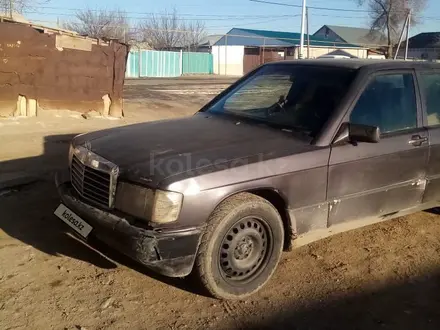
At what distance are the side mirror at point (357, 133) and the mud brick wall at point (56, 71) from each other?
7525mm

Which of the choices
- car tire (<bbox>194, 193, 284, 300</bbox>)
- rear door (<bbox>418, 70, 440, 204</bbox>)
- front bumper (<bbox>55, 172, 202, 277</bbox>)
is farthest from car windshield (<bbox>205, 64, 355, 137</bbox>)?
front bumper (<bbox>55, 172, 202, 277</bbox>)

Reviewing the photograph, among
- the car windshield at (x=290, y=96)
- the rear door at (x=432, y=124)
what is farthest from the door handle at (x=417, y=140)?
the car windshield at (x=290, y=96)

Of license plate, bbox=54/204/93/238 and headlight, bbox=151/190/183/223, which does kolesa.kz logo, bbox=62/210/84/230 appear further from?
headlight, bbox=151/190/183/223

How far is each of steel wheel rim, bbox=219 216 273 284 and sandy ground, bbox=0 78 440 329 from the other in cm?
18

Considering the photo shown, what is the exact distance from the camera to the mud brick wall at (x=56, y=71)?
9.15 meters

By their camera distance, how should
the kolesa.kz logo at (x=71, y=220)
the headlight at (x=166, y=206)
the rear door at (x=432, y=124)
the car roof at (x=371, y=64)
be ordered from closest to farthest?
1. the headlight at (x=166, y=206)
2. the kolesa.kz logo at (x=71, y=220)
3. the car roof at (x=371, y=64)
4. the rear door at (x=432, y=124)

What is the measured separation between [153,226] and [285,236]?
3.67 feet

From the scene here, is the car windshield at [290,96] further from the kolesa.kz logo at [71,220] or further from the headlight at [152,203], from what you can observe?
the kolesa.kz logo at [71,220]

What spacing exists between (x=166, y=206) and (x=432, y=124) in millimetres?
2723

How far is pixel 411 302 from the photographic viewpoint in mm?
3410

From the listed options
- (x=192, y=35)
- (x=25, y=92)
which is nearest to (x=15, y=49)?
(x=25, y=92)

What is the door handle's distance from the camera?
4094mm

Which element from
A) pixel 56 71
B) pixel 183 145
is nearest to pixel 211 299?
pixel 183 145

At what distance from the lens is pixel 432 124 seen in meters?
4.35
